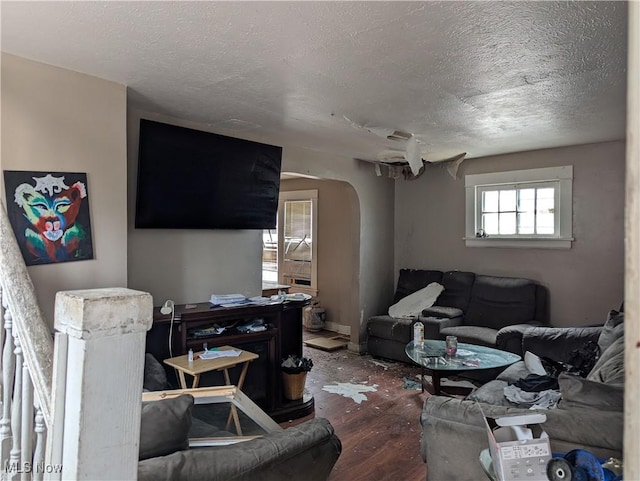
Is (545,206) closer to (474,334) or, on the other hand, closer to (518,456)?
(474,334)

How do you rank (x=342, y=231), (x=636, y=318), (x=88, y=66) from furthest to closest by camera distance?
(x=342, y=231) → (x=88, y=66) → (x=636, y=318)

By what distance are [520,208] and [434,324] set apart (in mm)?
1662

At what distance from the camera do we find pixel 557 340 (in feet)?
12.1

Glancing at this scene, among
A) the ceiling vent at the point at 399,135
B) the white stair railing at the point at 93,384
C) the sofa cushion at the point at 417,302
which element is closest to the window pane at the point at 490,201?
the sofa cushion at the point at 417,302

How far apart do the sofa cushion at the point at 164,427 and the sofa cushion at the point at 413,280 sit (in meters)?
4.19

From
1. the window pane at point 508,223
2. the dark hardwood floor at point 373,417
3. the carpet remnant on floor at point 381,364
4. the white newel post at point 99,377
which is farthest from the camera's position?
the window pane at point 508,223

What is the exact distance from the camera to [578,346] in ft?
11.6

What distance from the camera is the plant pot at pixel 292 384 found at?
143 inches

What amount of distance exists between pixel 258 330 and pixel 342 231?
3112 millimetres

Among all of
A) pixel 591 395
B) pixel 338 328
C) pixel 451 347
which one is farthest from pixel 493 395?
pixel 338 328

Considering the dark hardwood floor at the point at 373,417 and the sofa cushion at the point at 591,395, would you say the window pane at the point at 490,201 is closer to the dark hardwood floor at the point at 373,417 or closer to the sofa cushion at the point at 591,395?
the dark hardwood floor at the point at 373,417

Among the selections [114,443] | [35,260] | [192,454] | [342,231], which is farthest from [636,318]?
[342,231]

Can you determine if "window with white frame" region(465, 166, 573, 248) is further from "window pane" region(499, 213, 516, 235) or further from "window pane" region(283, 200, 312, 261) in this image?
"window pane" region(283, 200, 312, 261)

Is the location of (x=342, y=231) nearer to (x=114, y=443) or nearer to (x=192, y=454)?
(x=192, y=454)
